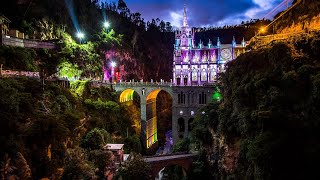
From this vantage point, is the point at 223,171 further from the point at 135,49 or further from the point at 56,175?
the point at 135,49

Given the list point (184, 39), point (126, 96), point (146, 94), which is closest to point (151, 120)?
point (146, 94)

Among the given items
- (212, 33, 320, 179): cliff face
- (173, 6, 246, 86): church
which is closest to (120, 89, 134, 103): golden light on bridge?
(173, 6, 246, 86): church

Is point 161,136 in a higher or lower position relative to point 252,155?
lower

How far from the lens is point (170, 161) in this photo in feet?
134

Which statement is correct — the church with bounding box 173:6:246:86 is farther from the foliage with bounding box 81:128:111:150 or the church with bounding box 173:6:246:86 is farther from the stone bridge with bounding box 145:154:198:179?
the foliage with bounding box 81:128:111:150

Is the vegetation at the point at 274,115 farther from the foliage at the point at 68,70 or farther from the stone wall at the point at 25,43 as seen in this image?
the foliage at the point at 68,70

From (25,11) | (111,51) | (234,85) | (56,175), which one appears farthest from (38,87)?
(111,51)

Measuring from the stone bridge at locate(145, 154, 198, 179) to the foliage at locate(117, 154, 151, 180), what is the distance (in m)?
5.30

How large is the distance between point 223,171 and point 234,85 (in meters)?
10.1

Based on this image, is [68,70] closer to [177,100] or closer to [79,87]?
[79,87]

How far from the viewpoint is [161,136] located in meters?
79.6

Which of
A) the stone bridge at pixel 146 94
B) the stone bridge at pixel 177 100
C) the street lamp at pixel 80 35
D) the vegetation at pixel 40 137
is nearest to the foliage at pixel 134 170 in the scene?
the vegetation at pixel 40 137

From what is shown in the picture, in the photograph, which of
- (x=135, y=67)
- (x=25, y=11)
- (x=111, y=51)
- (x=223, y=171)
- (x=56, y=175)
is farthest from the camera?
(x=135, y=67)

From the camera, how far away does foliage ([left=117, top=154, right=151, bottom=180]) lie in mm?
32625
